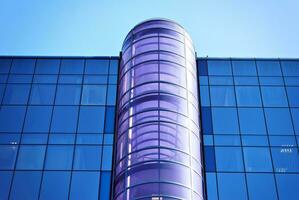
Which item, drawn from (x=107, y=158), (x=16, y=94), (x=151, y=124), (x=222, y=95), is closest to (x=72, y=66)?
(x=16, y=94)

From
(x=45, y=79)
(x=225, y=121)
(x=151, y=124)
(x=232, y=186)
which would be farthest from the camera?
(x=45, y=79)

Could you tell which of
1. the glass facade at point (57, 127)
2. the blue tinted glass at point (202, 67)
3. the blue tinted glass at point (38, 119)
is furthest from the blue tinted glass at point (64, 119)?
the blue tinted glass at point (202, 67)

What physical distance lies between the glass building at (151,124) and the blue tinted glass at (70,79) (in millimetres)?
72

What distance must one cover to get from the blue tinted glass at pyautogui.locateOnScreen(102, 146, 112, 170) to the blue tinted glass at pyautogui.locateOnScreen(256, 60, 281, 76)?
12.5 meters

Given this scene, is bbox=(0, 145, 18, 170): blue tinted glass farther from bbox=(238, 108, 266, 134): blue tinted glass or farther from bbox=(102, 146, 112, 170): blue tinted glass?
bbox=(238, 108, 266, 134): blue tinted glass

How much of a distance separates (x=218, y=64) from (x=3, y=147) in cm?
1618

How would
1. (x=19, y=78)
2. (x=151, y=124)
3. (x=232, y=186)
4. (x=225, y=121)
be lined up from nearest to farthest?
(x=151, y=124) < (x=232, y=186) < (x=225, y=121) < (x=19, y=78)

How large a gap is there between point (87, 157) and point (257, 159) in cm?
1067

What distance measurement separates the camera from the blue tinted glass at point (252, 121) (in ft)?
95.3

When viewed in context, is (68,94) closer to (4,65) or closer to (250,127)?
(4,65)

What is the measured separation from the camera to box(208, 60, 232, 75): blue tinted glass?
32312 millimetres

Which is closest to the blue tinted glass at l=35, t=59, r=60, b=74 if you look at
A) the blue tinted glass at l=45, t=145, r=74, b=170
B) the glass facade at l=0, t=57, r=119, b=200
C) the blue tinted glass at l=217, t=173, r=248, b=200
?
the glass facade at l=0, t=57, r=119, b=200

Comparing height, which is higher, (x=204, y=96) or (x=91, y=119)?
(x=204, y=96)

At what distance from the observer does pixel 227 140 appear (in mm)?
28609
